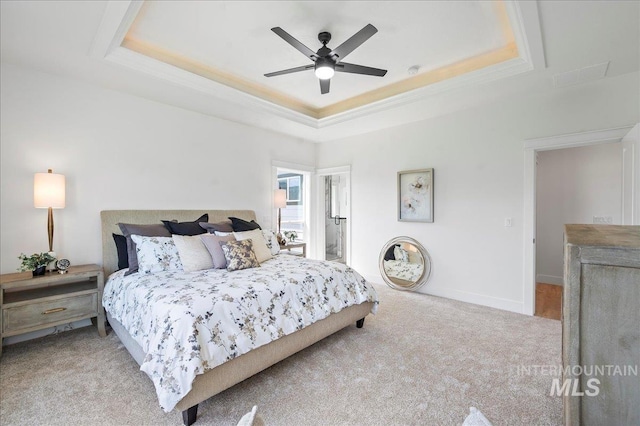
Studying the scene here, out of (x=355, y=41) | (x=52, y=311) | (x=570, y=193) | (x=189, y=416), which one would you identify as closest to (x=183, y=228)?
(x=52, y=311)

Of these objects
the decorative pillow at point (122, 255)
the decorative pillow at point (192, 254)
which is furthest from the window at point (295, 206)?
the decorative pillow at point (122, 255)

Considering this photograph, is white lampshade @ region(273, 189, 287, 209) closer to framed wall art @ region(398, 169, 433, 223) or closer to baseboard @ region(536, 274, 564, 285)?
framed wall art @ region(398, 169, 433, 223)

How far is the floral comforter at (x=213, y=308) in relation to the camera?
5.49ft

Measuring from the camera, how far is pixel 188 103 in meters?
3.64

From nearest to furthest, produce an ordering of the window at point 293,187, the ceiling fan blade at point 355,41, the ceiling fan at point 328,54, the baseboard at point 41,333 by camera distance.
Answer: the ceiling fan blade at point 355,41 → the ceiling fan at point 328,54 → the baseboard at point 41,333 → the window at point 293,187

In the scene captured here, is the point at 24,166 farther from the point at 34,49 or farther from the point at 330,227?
A: the point at 330,227

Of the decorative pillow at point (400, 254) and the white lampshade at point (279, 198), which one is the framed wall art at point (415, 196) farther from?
the white lampshade at point (279, 198)

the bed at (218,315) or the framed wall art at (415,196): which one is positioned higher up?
the framed wall art at (415,196)

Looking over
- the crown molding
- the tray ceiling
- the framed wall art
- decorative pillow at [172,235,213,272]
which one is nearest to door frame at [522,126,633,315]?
the crown molding

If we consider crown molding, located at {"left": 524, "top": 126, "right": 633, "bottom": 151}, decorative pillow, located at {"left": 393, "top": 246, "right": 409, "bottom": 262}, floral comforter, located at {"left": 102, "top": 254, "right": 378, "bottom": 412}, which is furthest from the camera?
Result: decorative pillow, located at {"left": 393, "top": 246, "right": 409, "bottom": 262}

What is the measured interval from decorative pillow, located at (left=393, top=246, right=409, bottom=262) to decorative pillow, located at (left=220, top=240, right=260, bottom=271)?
246 cm

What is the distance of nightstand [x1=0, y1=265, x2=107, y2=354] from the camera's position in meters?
2.37

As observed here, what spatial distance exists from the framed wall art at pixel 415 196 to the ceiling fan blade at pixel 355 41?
2.47 m

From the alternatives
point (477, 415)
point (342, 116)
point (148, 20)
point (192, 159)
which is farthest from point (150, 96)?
point (477, 415)
